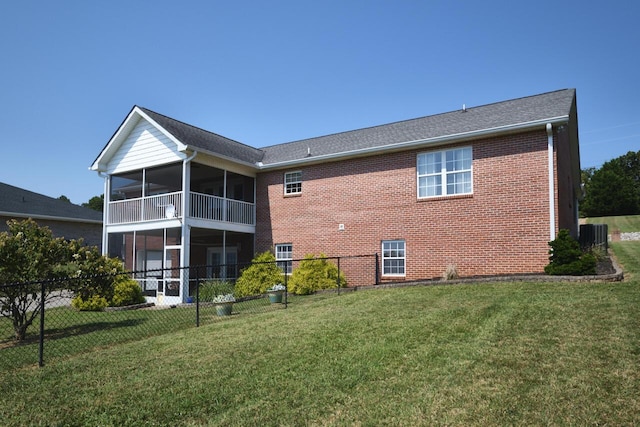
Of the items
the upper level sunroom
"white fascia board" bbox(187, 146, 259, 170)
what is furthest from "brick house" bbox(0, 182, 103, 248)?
"white fascia board" bbox(187, 146, 259, 170)

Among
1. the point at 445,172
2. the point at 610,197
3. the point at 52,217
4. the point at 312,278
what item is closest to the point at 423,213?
the point at 445,172

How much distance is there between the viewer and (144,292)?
711 inches

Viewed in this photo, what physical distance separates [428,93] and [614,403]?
13.8 m

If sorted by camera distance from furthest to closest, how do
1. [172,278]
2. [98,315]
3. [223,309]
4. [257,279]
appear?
[172,278], [257,279], [98,315], [223,309]

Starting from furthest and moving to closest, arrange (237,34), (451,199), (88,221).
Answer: (88,221), (451,199), (237,34)

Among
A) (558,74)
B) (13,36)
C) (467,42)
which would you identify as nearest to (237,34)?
(13,36)

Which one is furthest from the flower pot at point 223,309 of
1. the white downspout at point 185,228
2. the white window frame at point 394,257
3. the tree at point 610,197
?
the tree at point 610,197

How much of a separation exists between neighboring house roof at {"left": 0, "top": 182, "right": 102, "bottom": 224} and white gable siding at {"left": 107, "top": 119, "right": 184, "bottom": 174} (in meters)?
8.04

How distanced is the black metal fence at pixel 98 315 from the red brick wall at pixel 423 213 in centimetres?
126

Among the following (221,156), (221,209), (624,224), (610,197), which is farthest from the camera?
(610,197)

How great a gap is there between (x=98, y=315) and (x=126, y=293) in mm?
2355

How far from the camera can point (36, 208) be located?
25.1 metres

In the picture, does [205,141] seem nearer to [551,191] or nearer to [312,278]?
[312,278]

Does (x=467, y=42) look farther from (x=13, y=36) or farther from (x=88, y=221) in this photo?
(x=88, y=221)
